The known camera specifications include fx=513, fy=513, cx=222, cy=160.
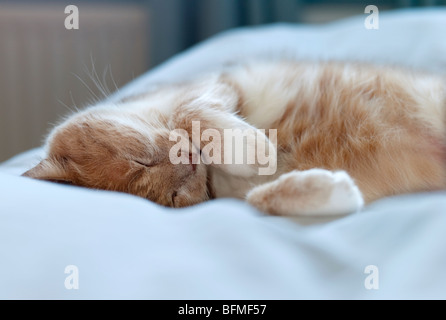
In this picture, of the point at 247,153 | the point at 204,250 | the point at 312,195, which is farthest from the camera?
the point at 247,153

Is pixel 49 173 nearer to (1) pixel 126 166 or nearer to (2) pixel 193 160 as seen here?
(1) pixel 126 166

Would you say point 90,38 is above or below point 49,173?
→ above

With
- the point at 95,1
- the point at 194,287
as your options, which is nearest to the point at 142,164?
the point at 194,287

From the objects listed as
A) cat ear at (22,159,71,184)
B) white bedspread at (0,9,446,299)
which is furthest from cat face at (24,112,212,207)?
white bedspread at (0,9,446,299)

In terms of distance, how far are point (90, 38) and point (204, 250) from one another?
2.21 metres

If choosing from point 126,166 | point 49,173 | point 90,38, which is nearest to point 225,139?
point 126,166

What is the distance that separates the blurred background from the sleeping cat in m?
1.43

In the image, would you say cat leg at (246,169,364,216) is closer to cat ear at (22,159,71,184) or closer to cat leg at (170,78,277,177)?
cat leg at (170,78,277,177)

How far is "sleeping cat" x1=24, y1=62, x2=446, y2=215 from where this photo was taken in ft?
3.31

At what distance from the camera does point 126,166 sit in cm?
101
